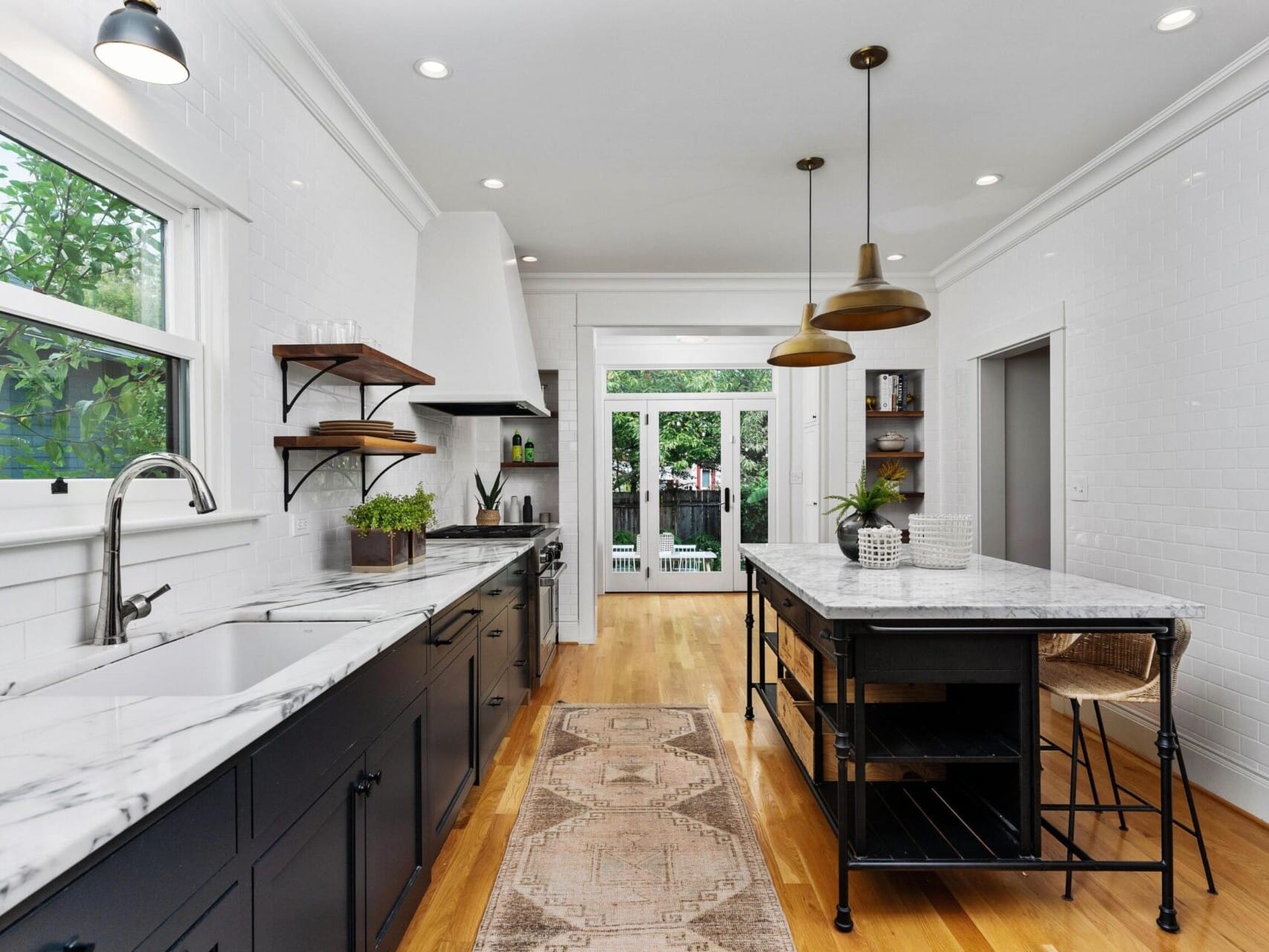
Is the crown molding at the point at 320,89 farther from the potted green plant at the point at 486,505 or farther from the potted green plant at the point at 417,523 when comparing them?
the potted green plant at the point at 486,505

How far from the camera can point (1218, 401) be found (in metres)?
2.66

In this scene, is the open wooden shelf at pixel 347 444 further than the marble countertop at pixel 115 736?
Yes

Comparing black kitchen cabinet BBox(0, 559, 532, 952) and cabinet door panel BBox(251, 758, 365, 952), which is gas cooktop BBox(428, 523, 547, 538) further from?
cabinet door panel BBox(251, 758, 365, 952)

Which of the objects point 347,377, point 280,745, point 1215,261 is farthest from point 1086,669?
point 347,377

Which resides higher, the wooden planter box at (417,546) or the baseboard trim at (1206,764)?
the wooden planter box at (417,546)

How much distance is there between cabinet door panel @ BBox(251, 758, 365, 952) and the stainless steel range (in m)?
2.30

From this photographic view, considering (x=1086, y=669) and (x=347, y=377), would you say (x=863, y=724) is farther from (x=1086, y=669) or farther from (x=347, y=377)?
(x=347, y=377)

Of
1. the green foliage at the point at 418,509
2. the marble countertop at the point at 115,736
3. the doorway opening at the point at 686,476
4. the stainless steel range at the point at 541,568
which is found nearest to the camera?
the marble countertop at the point at 115,736

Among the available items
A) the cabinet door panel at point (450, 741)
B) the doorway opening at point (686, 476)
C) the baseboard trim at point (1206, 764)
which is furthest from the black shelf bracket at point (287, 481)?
the doorway opening at point (686, 476)

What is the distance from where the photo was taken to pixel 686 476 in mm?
7133

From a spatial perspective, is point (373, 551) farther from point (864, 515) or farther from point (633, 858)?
point (864, 515)

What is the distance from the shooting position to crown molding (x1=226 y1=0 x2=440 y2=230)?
7.09 ft

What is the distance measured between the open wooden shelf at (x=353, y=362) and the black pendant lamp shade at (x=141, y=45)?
0.96m

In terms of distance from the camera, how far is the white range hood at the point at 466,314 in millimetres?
3852
